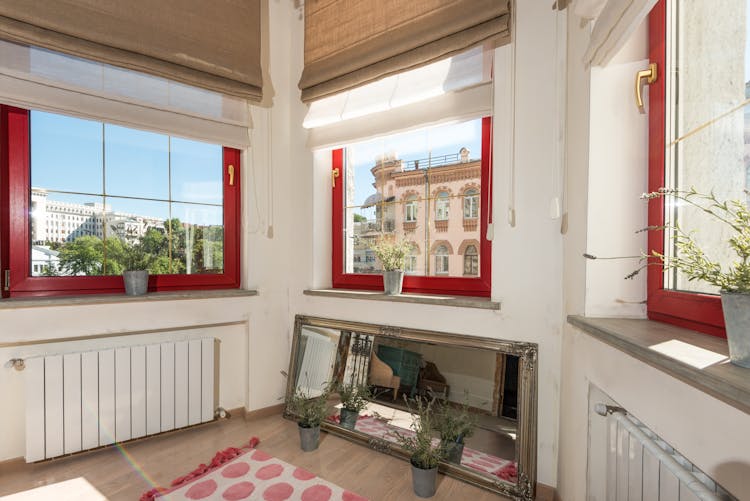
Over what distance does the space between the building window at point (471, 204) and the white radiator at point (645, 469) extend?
1200 mm

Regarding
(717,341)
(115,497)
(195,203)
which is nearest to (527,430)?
(717,341)

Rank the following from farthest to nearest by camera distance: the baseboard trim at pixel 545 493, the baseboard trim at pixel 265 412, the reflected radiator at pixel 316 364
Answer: the baseboard trim at pixel 265 412
the reflected radiator at pixel 316 364
the baseboard trim at pixel 545 493

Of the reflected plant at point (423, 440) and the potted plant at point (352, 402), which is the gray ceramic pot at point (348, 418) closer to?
the potted plant at point (352, 402)

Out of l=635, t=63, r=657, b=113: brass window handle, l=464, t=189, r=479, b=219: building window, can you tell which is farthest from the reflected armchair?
l=635, t=63, r=657, b=113: brass window handle

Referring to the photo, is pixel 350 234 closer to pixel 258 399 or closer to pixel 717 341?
pixel 258 399

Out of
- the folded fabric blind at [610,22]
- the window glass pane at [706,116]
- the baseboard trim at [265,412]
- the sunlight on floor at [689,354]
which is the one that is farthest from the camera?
the baseboard trim at [265,412]

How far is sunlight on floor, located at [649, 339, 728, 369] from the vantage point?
2.46 ft

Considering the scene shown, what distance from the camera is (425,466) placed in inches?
66.5

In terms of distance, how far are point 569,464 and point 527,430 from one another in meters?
0.21

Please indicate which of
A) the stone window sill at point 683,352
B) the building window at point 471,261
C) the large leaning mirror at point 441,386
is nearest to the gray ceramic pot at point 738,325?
the stone window sill at point 683,352

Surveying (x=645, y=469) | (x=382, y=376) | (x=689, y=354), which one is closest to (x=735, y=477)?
(x=689, y=354)

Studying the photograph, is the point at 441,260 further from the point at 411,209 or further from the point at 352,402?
the point at 352,402

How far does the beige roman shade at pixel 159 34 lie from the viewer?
1793mm

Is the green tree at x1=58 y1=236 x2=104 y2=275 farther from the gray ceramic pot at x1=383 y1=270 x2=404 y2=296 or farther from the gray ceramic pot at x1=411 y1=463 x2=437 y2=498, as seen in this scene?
the gray ceramic pot at x1=411 y1=463 x2=437 y2=498
